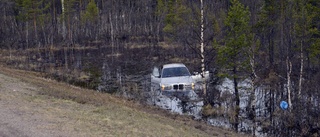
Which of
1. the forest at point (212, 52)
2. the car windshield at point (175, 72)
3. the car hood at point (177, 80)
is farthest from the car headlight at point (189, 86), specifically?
the car windshield at point (175, 72)

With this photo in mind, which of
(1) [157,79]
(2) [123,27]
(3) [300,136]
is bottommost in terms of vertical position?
(3) [300,136]

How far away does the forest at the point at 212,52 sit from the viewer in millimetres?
17984

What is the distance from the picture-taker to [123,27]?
63.3 meters

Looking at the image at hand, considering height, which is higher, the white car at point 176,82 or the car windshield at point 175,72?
the car windshield at point 175,72

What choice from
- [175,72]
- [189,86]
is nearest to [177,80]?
[189,86]

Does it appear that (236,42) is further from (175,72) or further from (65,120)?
(65,120)

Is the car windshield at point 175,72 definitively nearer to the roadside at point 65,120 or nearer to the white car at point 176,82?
the white car at point 176,82

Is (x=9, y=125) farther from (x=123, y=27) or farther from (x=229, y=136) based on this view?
(x=123, y=27)

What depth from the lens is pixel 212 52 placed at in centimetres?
3144

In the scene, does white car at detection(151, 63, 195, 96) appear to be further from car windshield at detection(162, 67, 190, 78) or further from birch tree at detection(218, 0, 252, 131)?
birch tree at detection(218, 0, 252, 131)

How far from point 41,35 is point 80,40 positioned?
256 inches

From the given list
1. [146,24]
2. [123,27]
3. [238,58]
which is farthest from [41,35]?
[238,58]

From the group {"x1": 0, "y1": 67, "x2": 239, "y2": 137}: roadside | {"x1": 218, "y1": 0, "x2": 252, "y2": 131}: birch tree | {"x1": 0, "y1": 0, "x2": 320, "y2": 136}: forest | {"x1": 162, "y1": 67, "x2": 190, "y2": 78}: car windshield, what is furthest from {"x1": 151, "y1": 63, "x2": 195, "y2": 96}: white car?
{"x1": 0, "y1": 67, "x2": 239, "y2": 137}: roadside


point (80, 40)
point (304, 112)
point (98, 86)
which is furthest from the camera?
point (80, 40)
